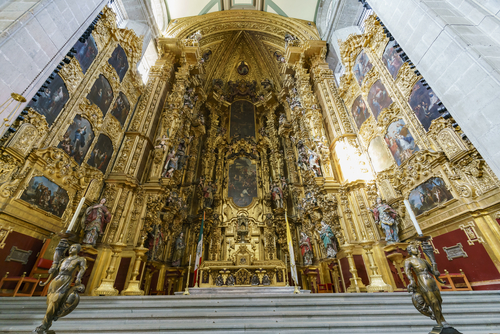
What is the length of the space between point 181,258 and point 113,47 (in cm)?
1079

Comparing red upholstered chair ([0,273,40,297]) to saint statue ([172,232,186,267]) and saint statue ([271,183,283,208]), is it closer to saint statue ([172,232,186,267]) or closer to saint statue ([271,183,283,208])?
saint statue ([172,232,186,267])

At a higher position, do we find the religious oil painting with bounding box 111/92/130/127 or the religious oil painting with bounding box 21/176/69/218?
the religious oil painting with bounding box 111/92/130/127

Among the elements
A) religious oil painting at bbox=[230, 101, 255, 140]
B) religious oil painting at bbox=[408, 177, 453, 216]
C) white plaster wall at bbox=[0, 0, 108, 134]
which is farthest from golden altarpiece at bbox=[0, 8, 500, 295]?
white plaster wall at bbox=[0, 0, 108, 134]

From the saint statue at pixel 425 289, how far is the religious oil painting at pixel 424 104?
5.85 meters

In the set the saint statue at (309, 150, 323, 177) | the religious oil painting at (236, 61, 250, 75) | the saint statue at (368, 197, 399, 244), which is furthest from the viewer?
the religious oil painting at (236, 61, 250, 75)

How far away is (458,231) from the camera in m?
5.82

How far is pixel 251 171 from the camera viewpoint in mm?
16312

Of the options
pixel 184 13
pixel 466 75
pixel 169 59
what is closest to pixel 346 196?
pixel 466 75

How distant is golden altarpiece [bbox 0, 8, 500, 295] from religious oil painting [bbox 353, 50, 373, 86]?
9 cm

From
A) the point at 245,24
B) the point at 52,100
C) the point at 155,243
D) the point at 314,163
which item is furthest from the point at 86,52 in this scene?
the point at 245,24

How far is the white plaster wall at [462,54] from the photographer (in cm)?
354

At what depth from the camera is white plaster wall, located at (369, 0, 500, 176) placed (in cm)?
354

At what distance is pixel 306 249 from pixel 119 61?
13.2 m

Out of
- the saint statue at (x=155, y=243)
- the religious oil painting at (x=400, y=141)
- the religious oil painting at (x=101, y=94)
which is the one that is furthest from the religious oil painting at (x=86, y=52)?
the religious oil painting at (x=400, y=141)
